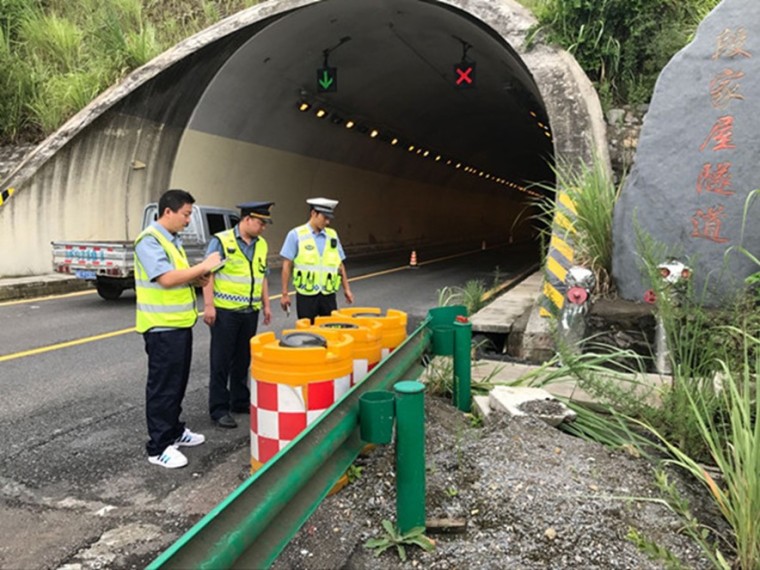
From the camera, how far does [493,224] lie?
132ft

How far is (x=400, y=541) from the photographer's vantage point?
270cm

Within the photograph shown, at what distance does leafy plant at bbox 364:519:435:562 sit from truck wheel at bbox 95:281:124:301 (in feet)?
32.2

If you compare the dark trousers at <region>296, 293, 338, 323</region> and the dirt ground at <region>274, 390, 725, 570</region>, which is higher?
the dark trousers at <region>296, 293, 338, 323</region>

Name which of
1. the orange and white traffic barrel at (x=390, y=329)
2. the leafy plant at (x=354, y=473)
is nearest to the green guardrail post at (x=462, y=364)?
the orange and white traffic barrel at (x=390, y=329)

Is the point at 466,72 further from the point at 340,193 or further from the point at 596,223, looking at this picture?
the point at 596,223

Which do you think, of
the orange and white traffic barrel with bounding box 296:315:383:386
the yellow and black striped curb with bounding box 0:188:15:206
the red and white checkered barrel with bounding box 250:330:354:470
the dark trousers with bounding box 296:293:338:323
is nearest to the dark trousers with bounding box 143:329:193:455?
the orange and white traffic barrel with bounding box 296:315:383:386

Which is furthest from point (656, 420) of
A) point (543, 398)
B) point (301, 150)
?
point (301, 150)

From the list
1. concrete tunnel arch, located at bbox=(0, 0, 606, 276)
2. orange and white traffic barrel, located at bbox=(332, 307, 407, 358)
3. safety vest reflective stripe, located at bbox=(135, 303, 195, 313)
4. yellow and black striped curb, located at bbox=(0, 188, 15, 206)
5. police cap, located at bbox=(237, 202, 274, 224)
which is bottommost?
orange and white traffic barrel, located at bbox=(332, 307, 407, 358)

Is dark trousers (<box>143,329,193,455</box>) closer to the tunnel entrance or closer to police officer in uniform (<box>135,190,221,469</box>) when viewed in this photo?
police officer in uniform (<box>135,190,221,469</box>)

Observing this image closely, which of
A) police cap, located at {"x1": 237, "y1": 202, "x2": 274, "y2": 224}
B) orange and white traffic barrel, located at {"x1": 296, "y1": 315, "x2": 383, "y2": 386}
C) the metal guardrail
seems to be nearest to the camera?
the metal guardrail

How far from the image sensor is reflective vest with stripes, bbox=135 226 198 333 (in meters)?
4.03

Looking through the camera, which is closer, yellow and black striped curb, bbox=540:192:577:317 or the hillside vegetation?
yellow and black striped curb, bbox=540:192:577:317

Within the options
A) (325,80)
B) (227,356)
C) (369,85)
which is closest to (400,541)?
(227,356)

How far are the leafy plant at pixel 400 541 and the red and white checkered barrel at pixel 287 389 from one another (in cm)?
71
